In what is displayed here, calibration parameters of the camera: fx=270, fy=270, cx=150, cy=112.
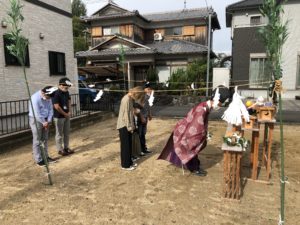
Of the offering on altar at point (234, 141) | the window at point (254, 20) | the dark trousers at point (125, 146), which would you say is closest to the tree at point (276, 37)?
the offering on altar at point (234, 141)

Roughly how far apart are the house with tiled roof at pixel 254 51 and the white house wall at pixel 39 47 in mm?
10546

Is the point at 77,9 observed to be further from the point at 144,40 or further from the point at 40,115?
the point at 40,115

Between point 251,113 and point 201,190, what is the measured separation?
1986 millimetres

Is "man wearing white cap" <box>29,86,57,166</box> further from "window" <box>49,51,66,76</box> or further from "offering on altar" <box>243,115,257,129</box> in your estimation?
"window" <box>49,51,66,76</box>

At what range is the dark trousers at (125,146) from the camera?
5.54m

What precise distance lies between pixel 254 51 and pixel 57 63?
12120mm

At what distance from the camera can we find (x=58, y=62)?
11258mm

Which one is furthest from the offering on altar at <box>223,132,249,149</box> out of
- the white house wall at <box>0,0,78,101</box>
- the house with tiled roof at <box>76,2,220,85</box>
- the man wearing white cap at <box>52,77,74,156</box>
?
the house with tiled roof at <box>76,2,220,85</box>

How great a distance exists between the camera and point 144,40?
26.5m

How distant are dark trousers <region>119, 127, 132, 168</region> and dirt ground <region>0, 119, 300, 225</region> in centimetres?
22

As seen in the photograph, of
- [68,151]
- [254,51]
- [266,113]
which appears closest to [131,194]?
[266,113]

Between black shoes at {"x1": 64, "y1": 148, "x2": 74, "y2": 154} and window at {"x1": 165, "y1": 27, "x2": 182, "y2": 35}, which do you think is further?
window at {"x1": 165, "y1": 27, "x2": 182, "y2": 35}

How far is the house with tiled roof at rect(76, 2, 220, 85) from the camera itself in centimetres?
2170

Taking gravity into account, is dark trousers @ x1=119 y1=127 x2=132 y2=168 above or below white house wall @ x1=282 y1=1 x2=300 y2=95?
below
